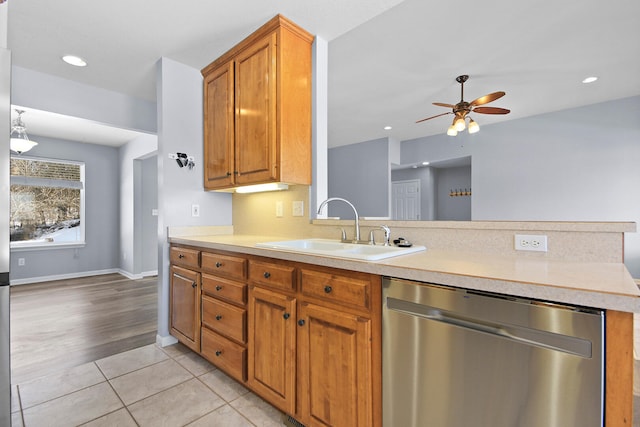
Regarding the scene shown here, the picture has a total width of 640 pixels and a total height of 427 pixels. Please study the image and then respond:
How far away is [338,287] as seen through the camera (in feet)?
4.27

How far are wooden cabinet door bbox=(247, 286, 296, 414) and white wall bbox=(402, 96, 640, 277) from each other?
4735 millimetres

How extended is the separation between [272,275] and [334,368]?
1.79 ft

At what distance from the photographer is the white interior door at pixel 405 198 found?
20.4 feet

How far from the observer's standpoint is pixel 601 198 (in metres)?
4.22

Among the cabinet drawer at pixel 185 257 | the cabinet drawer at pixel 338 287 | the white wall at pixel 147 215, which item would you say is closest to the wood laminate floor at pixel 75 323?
the white wall at pixel 147 215

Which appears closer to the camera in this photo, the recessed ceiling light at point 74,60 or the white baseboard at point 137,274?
the recessed ceiling light at point 74,60

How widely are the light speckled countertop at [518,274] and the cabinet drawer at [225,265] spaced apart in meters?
0.45

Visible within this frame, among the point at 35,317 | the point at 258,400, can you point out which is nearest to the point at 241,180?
the point at 258,400

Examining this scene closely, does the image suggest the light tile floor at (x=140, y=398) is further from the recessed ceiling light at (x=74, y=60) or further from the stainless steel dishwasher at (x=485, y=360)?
the recessed ceiling light at (x=74, y=60)

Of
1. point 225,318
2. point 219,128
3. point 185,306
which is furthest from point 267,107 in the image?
point 185,306

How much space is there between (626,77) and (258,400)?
5037mm

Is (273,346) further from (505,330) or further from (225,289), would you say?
(505,330)

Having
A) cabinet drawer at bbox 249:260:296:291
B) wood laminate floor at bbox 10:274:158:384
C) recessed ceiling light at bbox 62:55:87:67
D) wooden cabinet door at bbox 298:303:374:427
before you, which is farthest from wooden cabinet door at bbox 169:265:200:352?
recessed ceiling light at bbox 62:55:87:67

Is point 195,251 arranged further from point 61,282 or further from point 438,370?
Result: point 61,282
